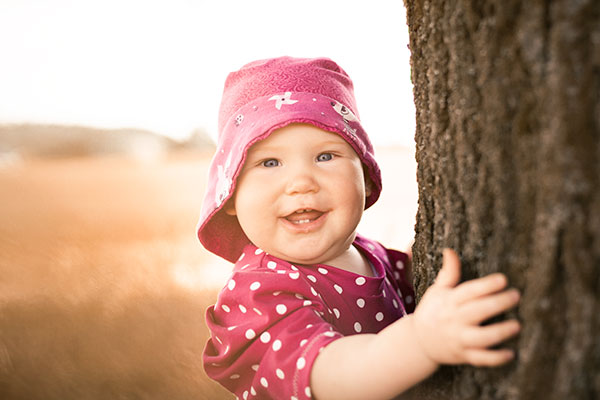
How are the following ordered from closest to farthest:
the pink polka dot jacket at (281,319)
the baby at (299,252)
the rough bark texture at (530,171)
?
the rough bark texture at (530,171) < the baby at (299,252) < the pink polka dot jacket at (281,319)

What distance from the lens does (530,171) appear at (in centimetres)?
96

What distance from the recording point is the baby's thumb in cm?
108

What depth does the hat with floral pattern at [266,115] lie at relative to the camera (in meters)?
1.51

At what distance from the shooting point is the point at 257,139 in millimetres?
1471

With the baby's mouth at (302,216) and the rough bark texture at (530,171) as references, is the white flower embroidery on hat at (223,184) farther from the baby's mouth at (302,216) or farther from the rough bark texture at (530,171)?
the rough bark texture at (530,171)

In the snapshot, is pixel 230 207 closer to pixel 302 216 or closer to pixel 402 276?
pixel 302 216

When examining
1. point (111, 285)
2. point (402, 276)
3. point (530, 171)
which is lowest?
point (111, 285)

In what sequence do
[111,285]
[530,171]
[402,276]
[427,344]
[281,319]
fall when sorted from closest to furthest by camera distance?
[530,171] < [427,344] < [281,319] < [402,276] < [111,285]

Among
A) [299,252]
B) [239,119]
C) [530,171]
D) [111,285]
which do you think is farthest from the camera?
[111,285]

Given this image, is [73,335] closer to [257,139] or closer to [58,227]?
[257,139]

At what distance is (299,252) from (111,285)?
261cm

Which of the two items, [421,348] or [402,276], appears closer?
[421,348]

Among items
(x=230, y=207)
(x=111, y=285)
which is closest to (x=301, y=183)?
(x=230, y=207)

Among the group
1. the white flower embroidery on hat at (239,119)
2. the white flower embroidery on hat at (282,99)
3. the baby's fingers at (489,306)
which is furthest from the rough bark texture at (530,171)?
the white flower embroidery on hat at (239,119)
